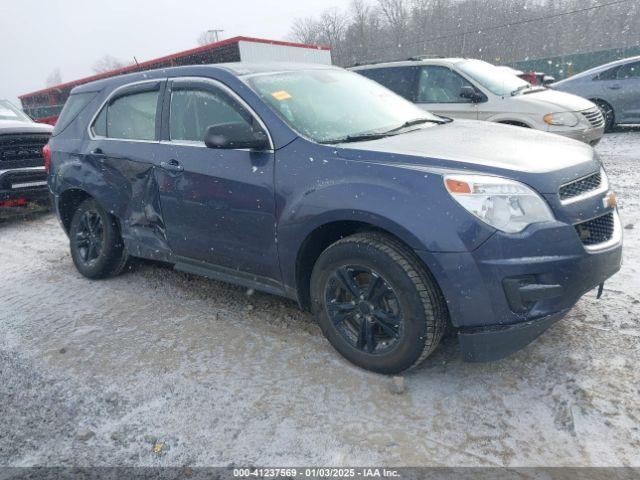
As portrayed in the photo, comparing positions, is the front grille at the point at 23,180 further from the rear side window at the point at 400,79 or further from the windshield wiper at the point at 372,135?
the windshield wiper at the point at 372,135

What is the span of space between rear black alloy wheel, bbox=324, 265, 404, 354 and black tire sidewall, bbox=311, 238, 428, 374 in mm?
33

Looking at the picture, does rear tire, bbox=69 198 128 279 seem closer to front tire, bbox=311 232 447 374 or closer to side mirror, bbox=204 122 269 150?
side mirror, bbox=204 122 269 150

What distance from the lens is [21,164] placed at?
7074 mm

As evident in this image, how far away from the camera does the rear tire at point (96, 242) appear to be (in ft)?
14.5

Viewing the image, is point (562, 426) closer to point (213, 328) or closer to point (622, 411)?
point (622, 411)

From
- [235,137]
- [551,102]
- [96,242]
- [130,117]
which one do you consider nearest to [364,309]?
[235,137]

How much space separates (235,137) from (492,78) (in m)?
5.87

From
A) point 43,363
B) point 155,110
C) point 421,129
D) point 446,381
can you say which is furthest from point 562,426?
point 155,110

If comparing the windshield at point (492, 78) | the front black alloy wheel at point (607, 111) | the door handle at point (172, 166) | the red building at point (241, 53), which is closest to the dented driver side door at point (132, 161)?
the door handle at point (172, 166)

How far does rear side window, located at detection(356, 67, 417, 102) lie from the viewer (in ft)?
25.7

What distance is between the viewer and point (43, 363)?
3.27 m

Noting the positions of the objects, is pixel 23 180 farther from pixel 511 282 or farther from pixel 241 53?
pixel 241 53

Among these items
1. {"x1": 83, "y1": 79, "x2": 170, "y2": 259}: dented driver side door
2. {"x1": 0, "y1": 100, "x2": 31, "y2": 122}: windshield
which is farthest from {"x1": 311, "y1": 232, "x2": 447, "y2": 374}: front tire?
{"x1": 0, "y1": 100, "x2": 31, "y2": 122}: windshield

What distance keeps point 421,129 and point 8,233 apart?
6078 mm
